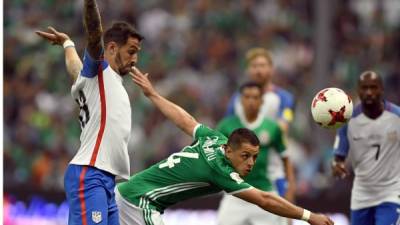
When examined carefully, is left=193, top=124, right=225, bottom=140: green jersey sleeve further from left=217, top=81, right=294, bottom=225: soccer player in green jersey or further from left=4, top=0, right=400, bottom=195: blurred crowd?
left=4, top=0, right=400, bottom=195: blurred crowd

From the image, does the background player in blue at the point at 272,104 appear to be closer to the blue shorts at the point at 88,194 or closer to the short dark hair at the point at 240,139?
the short dark hair at the point at 240,139

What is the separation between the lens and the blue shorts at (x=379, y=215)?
481 inches

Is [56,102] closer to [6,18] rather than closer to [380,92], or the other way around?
[6,18]

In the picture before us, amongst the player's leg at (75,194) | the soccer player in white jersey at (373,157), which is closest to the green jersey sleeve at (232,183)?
the player's leg at (75,194)

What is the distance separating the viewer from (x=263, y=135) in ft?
46.2

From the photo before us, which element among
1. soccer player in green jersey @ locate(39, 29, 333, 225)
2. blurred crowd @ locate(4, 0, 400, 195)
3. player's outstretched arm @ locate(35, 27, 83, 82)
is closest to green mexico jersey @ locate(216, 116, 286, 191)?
soccer player in green jersey @ locate(39, 29, 333, 225)

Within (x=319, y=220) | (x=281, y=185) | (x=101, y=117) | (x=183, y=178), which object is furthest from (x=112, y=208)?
(x=281, y=185)

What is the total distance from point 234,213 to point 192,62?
307 inches

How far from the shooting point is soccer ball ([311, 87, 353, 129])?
11.0m

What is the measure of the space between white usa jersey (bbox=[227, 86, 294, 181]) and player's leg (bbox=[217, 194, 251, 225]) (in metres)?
0.85

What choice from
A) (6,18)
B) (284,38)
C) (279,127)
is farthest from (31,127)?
(279,127)

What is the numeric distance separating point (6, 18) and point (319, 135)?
22.5 ft

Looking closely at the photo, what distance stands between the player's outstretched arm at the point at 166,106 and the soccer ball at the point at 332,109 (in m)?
1.08

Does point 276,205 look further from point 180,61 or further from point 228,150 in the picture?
point 180,61
